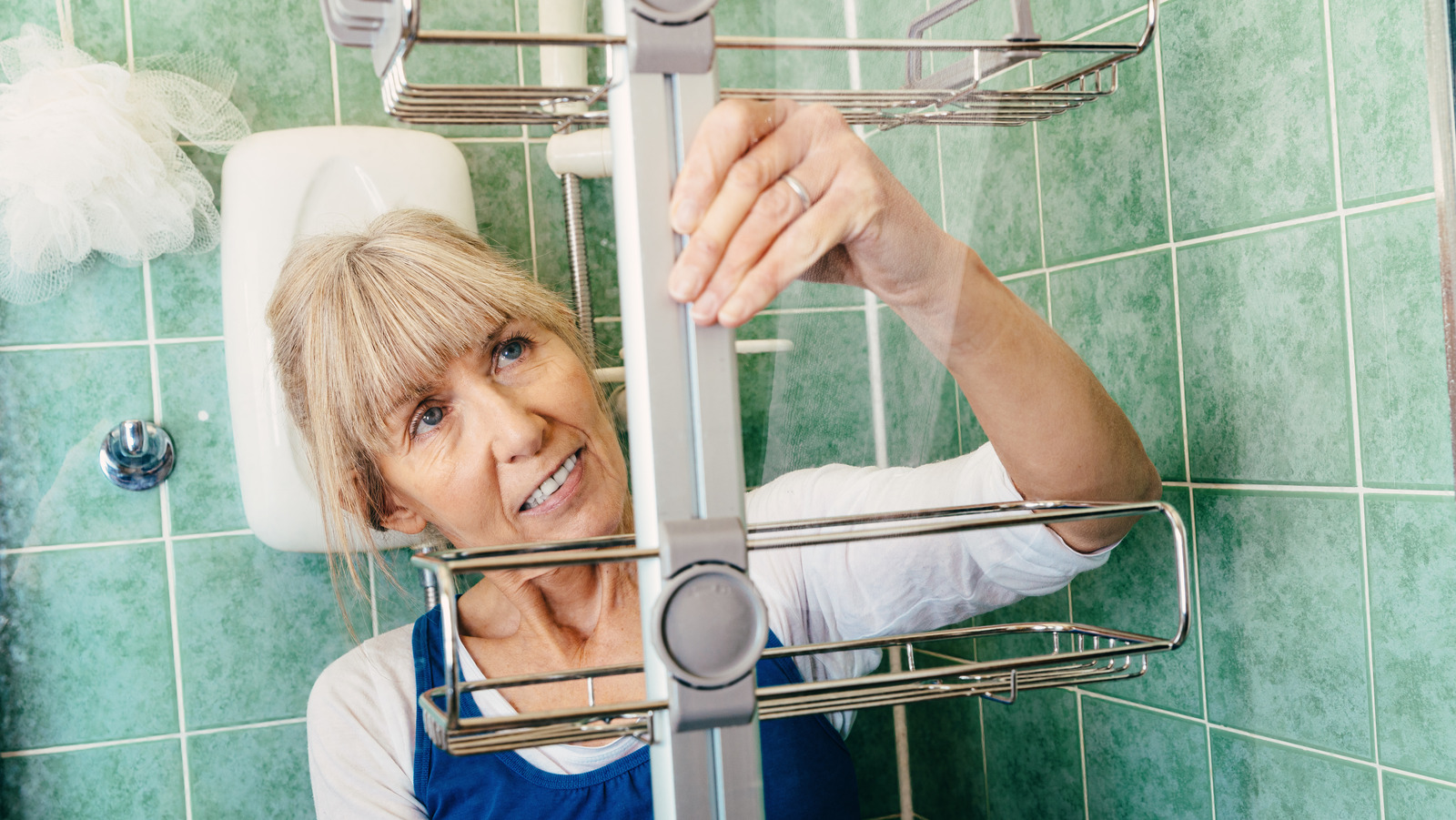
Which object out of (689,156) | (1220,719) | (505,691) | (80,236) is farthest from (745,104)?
(80,236)

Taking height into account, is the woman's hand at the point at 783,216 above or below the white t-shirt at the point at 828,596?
above

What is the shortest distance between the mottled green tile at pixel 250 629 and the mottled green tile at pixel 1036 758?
0.92 m

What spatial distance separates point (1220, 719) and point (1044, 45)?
57cm

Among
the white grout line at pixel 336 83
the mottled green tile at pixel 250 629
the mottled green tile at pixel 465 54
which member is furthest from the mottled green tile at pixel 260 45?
the mottled green tile at pixel 465 54

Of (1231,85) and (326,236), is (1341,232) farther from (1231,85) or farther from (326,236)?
(326,236)

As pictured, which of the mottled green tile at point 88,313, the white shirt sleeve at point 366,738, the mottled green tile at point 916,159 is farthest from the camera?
the mottled green tile at point 88,313

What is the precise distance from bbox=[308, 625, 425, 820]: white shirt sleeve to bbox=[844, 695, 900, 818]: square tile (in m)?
0.44

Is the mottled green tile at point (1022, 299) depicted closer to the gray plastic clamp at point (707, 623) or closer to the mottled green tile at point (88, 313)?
the gray plastic clamp at point (707, 623)

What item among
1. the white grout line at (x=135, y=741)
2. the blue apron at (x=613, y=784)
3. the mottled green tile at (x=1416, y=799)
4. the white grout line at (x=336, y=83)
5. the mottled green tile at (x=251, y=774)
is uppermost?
the white grout line at (x=336, y=83)

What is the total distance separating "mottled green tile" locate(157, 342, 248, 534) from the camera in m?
1.32

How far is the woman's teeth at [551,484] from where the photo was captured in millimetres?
825

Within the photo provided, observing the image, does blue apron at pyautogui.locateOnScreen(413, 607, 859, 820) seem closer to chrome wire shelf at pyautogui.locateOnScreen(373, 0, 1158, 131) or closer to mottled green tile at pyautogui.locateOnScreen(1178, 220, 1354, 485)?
mottled green tile at pyautogui.locateOnScreen(1178, 220, 1354, 485)

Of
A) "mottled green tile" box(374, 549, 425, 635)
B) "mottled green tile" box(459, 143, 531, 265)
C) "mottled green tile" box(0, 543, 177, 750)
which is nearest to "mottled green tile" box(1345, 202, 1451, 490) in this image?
"mottled green tile" box(459, 143, 531, 265)

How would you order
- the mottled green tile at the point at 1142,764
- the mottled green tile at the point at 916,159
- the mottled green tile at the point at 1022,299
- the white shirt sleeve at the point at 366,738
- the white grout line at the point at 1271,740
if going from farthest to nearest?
the white shirt sleeve at the point at 366,738 → the mottled green tile at the point at 1142,764 → the white grout line at the point at 1271,740 → the mottled green tile at the point at 1022,299 → the mottled green tile at the point at 916,159
